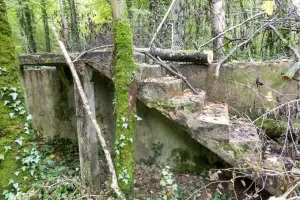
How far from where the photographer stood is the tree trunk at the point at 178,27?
6.06 meters

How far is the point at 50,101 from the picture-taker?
18.4 feet

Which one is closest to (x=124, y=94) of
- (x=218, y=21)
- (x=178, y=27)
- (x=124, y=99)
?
(x=124, y=99)

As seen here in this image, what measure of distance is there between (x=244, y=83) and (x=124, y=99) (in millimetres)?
2201

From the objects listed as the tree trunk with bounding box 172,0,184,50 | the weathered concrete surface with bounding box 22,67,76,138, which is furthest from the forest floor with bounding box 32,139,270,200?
the tree trunk with bounding box 172,0,184,50

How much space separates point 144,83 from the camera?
11.1 ft

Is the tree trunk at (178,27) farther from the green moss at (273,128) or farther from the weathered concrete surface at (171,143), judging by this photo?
the green moss at (273,128)

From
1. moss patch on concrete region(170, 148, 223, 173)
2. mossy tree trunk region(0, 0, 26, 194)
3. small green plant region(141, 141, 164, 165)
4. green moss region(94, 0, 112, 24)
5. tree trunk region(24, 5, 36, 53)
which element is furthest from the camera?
tree trunk region(24, 5, 36, 53)

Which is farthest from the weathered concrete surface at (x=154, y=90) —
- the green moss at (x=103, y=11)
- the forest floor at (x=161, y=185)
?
the green moss at (x=103, y=11)

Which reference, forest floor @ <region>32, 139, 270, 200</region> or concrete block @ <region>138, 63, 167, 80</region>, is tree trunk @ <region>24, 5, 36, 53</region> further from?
concrete block @ <region>138, 63, 167, 80</region>

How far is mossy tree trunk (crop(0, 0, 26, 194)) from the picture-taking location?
255 centimetres

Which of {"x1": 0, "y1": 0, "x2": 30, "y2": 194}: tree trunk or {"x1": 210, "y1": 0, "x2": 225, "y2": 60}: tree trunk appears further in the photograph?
{"x1": 210, "y1": 0, "x2": 225, "y2": 60}: tree trunk

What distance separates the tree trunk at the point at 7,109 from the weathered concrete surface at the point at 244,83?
2.69 m

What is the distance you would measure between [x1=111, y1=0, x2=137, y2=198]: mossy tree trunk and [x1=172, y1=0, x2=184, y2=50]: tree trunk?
9.54 ft

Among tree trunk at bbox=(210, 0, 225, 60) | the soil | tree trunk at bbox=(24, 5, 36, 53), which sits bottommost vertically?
the soil
